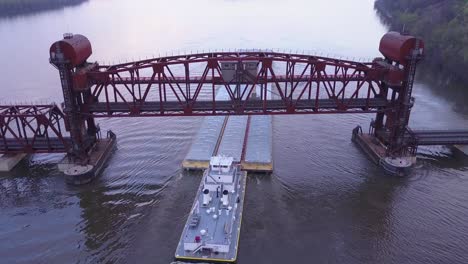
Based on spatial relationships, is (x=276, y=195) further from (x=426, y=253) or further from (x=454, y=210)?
(x=454, y=210)

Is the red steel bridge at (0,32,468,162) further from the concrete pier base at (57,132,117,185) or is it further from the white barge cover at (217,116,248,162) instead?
the white barge cover at (217,116,248,162)

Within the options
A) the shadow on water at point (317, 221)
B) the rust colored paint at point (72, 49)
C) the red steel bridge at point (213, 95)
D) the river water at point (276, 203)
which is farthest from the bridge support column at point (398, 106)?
the rust colored paint at point (72, 49)

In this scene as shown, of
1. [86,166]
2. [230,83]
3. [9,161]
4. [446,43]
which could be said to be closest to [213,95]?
[230,83]

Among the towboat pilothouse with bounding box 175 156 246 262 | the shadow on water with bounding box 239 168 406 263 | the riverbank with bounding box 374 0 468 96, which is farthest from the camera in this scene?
the riverbank with bounding box 374 0 468 96

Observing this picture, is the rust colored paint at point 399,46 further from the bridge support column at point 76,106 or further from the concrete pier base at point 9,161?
the concrete pier base at point 9,161

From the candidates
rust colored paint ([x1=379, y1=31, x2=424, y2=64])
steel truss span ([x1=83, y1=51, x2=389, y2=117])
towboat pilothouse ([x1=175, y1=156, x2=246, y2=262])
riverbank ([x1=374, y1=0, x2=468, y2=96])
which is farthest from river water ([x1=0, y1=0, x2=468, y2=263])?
riverbank ([x1=374, y1=0, x2=468, y2=96])

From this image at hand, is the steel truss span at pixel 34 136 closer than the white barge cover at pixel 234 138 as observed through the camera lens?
Yes

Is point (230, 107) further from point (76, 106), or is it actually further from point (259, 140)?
point (76, 106)
